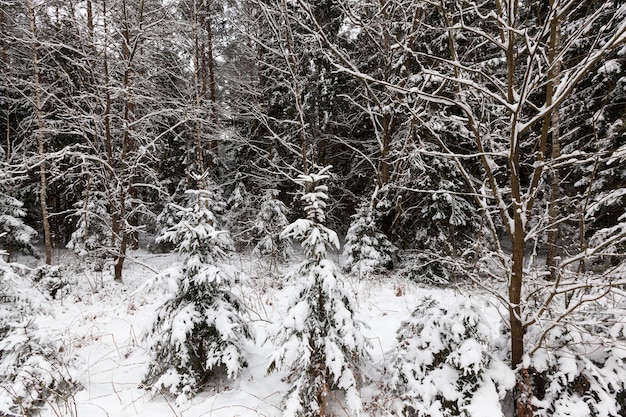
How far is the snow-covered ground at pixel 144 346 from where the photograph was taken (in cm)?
363

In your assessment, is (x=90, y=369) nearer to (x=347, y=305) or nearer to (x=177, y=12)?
(x=347, y=305)

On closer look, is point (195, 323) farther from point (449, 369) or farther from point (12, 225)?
point (12, 225)

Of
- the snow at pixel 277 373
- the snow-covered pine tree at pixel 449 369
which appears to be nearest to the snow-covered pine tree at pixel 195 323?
the snow at pixel 277 373

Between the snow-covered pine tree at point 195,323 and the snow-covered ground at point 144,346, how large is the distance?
0.60 feet

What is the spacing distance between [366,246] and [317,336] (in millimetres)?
6076

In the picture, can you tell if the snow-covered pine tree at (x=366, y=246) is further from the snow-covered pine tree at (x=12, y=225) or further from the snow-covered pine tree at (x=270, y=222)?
the snow-covered pine tree at (x=12, y=225)

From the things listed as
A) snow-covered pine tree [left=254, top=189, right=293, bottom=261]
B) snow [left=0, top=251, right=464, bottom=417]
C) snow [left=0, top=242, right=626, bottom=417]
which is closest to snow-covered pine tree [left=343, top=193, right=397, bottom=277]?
snow [left=0, top=251, right=464, bottom=417]

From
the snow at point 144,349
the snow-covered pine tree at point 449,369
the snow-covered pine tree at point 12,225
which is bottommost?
the snow at point 144,349

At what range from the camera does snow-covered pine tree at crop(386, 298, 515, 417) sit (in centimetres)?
305

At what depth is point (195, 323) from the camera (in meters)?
3.87

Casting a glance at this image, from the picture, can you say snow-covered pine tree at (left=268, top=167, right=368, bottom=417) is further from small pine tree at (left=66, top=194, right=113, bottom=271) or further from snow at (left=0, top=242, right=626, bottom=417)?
small pine tree at (left=66, top=194, right=113, bottom=271)

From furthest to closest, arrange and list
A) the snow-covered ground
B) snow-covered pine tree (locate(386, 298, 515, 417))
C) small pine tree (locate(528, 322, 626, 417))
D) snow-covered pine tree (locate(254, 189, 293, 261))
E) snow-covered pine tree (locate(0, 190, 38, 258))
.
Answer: snow-covered pine tree (locate(0, 190, 38, 258)) < snow-covered pine tree (locate(254, 189, 293, 261)) < the snow-covered ground < snow-covered pine tree (locate(386, 298, 515, 417)) < small pine tree (locate(528, 322, 626, 417))

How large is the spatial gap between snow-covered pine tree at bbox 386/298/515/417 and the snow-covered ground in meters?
0.27

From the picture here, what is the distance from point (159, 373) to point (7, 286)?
2000 mm
